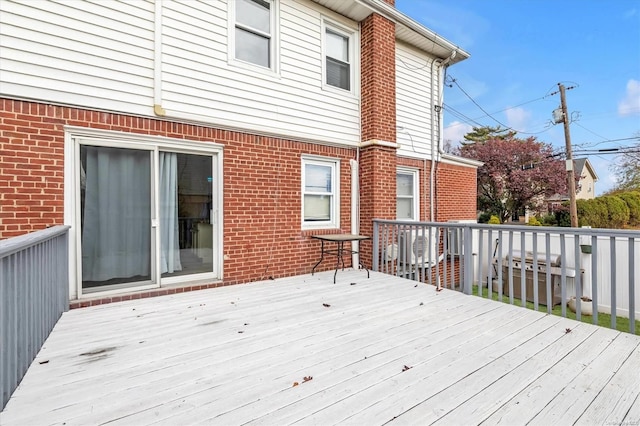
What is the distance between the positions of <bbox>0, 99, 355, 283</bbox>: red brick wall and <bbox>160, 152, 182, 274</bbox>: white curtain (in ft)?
1.29

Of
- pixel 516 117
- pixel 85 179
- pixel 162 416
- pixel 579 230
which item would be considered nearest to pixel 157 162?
pixel 85 179

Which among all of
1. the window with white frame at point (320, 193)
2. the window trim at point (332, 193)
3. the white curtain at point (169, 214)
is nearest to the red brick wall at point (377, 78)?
the window trim at point (332, 193)

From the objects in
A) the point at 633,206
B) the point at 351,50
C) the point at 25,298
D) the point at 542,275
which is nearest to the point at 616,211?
the point at 633,206

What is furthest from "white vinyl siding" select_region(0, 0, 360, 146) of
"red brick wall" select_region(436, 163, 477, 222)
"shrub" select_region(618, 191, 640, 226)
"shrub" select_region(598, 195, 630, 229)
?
"shrub" select_region(618, 191, 640, 226)

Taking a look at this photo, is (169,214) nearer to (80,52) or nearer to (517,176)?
(80,52)

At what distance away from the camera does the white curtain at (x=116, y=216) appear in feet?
11.6

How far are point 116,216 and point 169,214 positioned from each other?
1.93ft

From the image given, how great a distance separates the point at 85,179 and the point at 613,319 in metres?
5.84

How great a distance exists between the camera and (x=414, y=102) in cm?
683

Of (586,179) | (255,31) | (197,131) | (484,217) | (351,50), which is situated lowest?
(484,217)

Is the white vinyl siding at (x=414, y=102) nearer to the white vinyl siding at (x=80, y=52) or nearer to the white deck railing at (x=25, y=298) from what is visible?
the white vinyl siding at (x=80, y=52)

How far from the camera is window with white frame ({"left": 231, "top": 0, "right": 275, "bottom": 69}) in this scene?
454 cm

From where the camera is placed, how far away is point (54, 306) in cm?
286

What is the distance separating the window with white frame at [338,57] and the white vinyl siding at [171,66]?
21 centimetres
